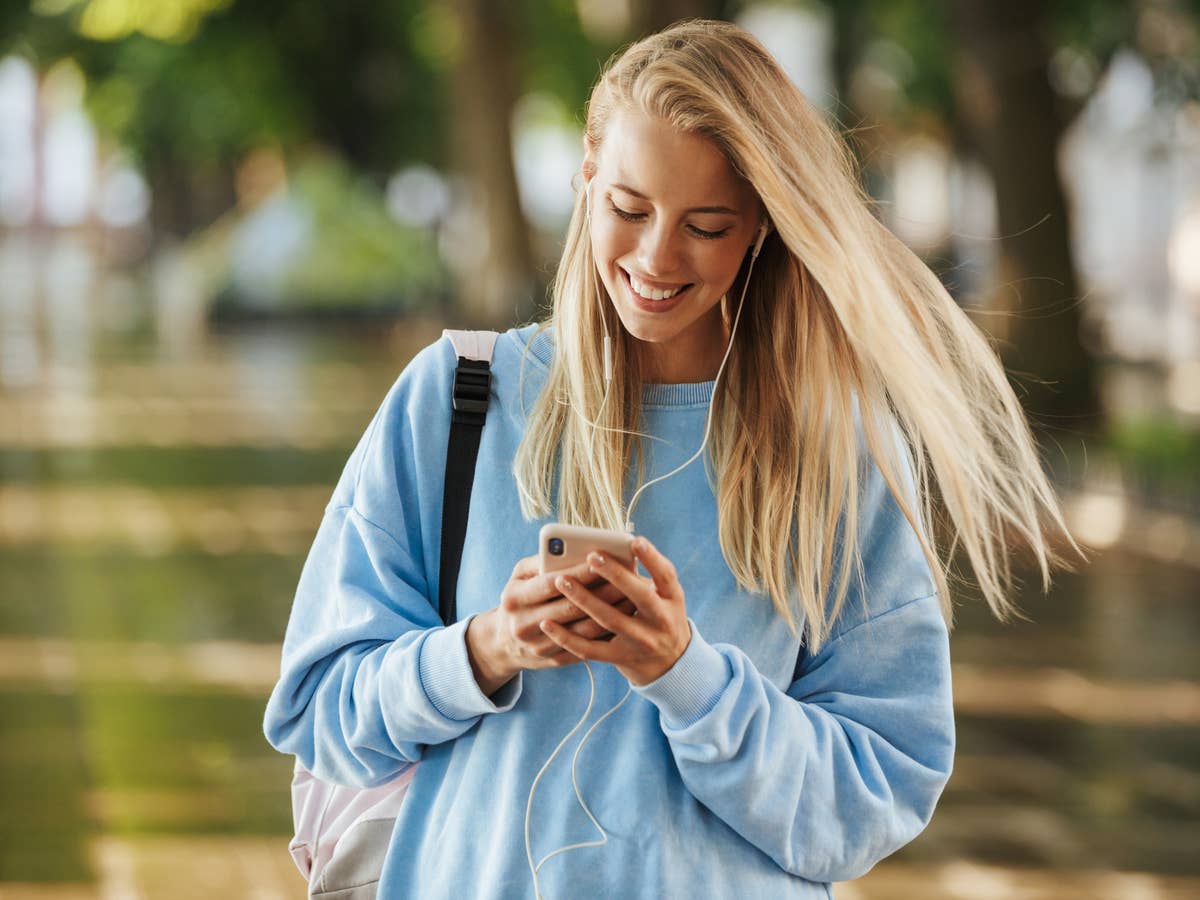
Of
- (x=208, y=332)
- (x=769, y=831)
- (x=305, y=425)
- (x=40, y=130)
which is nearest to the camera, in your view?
(x=769, y=831)

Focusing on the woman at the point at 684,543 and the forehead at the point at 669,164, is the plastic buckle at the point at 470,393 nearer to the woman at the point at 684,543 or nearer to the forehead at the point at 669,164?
the woman at the point at 684,543

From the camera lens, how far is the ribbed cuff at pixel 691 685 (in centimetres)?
185

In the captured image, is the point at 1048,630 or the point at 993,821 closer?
the point at 993,821

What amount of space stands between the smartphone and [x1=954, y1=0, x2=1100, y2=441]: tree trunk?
1234 centimetres

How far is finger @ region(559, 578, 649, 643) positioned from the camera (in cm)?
175

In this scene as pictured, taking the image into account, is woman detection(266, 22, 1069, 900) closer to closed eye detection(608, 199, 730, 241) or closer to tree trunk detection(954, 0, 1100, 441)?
closed eye detection(608, 199, 730, 241)

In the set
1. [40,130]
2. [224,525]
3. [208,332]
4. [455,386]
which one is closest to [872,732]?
[455,386]

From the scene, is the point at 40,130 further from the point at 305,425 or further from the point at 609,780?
the point at 609,780

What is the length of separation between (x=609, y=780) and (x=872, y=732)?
1.04ft

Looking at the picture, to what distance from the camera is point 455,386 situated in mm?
2059

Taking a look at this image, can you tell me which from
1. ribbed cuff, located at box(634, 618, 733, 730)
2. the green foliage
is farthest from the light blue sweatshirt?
the green foliage

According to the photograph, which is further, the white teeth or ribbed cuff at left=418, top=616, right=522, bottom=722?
the white teeth

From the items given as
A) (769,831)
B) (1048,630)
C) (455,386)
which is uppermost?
(455,386)

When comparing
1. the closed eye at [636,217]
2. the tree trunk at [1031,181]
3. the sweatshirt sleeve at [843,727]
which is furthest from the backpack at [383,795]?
the tree trunk at [1031,181]
